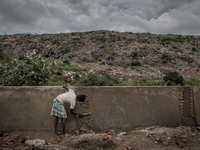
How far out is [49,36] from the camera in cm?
3581

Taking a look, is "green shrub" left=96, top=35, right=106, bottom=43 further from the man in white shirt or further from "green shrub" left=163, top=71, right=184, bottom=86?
the man in white shirt

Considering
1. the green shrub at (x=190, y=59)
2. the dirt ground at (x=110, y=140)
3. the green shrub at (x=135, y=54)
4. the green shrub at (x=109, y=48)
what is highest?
the green shrub at (x=109, y=48)

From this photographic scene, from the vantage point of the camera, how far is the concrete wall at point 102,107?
Answer: 11.4ft

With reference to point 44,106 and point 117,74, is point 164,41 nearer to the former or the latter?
point 117,74

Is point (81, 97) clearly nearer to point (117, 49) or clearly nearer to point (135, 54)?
point (135, 54)

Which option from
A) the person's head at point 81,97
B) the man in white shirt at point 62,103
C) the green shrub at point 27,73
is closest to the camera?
the man in white shirt at point 62,103

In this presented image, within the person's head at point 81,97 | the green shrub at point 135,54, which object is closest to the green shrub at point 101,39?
the green shrub at point 135,54

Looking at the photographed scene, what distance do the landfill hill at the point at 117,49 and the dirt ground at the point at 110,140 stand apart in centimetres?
1759

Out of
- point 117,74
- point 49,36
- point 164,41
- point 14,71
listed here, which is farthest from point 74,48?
point 14,71

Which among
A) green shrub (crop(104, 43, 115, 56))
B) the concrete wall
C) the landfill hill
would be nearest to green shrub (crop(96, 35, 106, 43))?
the landfill hill

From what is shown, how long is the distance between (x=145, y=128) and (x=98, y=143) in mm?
1356

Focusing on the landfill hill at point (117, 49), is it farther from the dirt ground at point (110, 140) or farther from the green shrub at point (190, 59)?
the dirt ground at point (110, 140)

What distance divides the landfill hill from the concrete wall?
17150 millimetres

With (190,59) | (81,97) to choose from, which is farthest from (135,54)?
(81,97)
